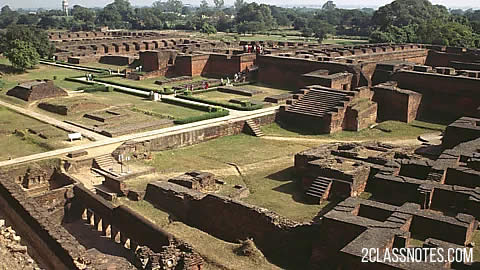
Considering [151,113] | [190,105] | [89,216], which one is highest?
[190,105]

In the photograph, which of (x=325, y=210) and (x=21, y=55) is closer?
(x=325, y=210)

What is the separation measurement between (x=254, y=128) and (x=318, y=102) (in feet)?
12.0

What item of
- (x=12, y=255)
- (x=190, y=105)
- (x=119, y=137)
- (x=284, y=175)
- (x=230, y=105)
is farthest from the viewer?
(x=190, y=105)

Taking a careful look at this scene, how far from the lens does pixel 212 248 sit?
10.1m

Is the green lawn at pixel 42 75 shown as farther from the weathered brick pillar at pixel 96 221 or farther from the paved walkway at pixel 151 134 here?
the weathered brick pillar at pixel 96 221

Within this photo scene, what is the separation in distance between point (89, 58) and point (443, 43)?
106 ft

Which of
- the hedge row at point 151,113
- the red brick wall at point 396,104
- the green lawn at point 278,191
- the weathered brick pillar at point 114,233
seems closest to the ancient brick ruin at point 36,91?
the hedge row at point 151,113

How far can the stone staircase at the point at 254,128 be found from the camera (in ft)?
68.4

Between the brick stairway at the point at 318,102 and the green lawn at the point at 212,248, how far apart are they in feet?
37.2

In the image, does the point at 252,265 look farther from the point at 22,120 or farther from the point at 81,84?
the point at 81,84

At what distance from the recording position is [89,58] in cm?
4356

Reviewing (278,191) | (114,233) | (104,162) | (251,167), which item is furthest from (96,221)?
(251,167)

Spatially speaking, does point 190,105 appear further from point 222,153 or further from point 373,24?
point 373,24

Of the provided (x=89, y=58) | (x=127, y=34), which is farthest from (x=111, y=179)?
(x=127, y=34)
